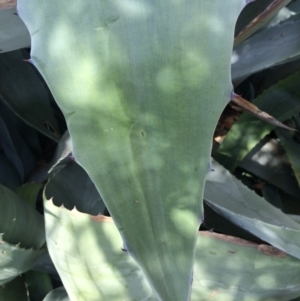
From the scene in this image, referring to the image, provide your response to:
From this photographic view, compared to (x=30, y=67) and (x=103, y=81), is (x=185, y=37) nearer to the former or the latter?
(x=103, y=81)

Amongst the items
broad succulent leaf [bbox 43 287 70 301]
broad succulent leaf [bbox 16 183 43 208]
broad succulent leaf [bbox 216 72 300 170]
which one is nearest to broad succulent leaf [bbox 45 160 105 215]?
broad succulent leaf [bbox 16 183 43 208]

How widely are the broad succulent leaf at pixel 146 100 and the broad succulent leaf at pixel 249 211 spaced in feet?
0.72

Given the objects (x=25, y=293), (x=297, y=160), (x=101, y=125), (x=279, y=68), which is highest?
(x=101, y=125)

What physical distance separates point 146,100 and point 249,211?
39cm

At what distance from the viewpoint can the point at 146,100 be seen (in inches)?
14.2

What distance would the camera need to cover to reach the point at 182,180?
1.21 ft

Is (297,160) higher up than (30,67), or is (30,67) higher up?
(30,67)

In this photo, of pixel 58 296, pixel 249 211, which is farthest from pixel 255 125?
pixel 58 296

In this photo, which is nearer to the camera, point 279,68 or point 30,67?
point 30,67

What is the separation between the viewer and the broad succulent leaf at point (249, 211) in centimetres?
56

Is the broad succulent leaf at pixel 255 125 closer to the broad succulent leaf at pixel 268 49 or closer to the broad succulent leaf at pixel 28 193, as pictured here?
the broad succulent leaf at pixel 268 49

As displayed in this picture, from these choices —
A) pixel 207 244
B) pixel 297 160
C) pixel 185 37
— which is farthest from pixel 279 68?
pixel 185 37

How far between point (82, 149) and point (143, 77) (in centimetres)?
8

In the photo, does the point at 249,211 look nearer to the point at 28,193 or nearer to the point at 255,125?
the point at 255,125
